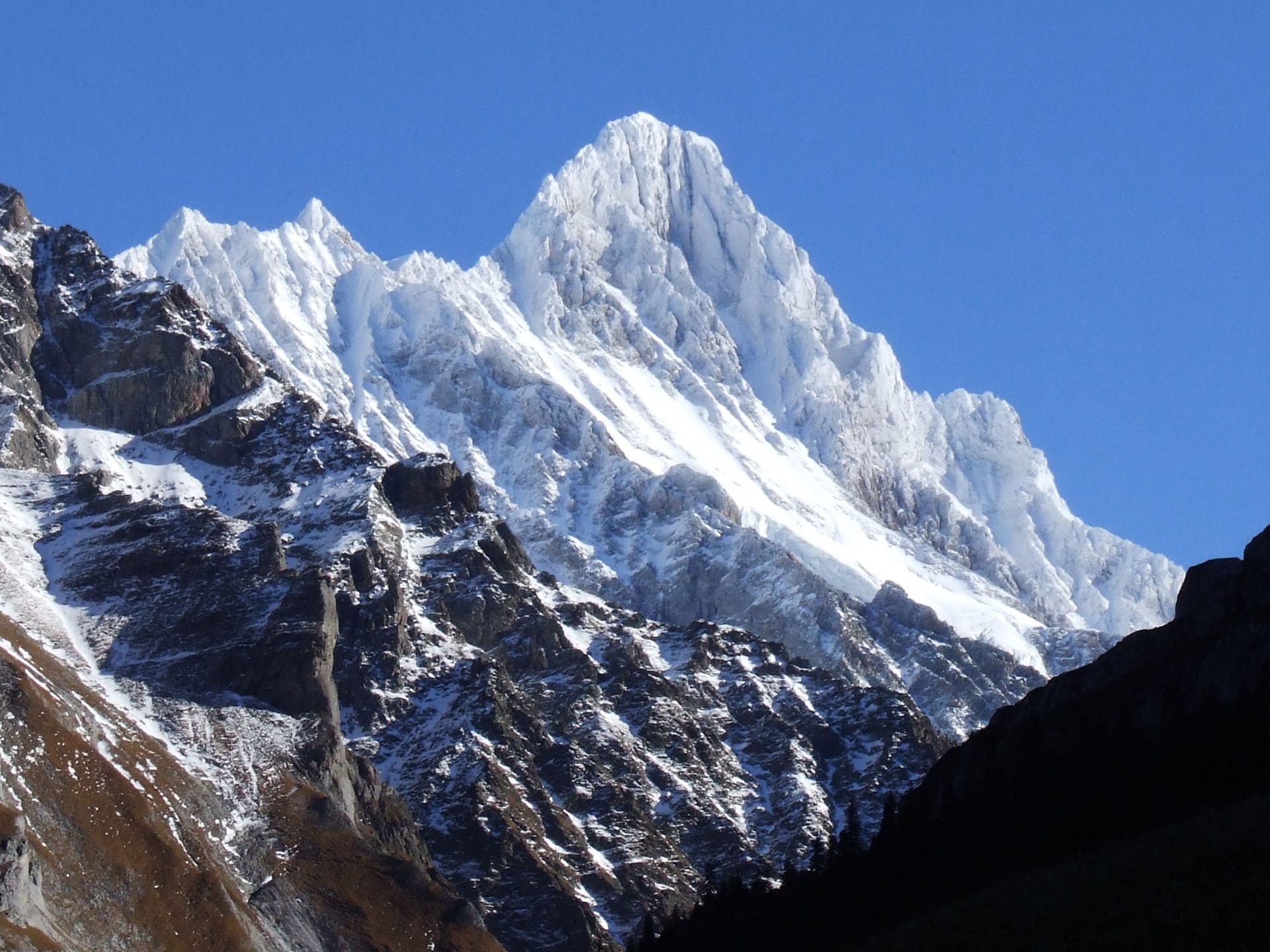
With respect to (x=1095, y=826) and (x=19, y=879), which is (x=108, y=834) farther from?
(x=1095, y=826)

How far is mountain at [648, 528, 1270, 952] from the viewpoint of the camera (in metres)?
61.7

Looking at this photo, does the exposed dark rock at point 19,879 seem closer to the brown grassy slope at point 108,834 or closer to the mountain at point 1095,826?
the brown grassy slope at point 108,834

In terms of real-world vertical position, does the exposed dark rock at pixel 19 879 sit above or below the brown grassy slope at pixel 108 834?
below

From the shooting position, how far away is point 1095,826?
98750mm

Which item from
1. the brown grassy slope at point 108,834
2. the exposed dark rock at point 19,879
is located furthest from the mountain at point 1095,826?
the brown grassy slope at point 108,834

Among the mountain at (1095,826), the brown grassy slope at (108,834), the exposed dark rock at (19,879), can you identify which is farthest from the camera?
the brown grassy slope at (108,834)

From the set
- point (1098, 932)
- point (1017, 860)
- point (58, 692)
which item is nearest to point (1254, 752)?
point (1017, 860)

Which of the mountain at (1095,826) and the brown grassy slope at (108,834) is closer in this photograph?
the mountain at (1095,826)

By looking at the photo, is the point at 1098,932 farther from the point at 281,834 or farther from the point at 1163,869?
the point at 281,834

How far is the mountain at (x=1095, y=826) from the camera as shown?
2430 inches

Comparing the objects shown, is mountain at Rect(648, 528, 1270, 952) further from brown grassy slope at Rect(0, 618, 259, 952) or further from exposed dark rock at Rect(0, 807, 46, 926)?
brown grassy slope at Rect(0, 618, 259, 952)

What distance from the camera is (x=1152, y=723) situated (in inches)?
4562

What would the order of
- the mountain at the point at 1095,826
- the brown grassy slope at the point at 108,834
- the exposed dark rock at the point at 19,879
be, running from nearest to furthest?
the mountain at the point at 1095,826 < the exposed dark rock at the point at 19,879 < the brown grassy slope at the point at 108,834

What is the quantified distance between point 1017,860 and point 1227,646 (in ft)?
73.4
